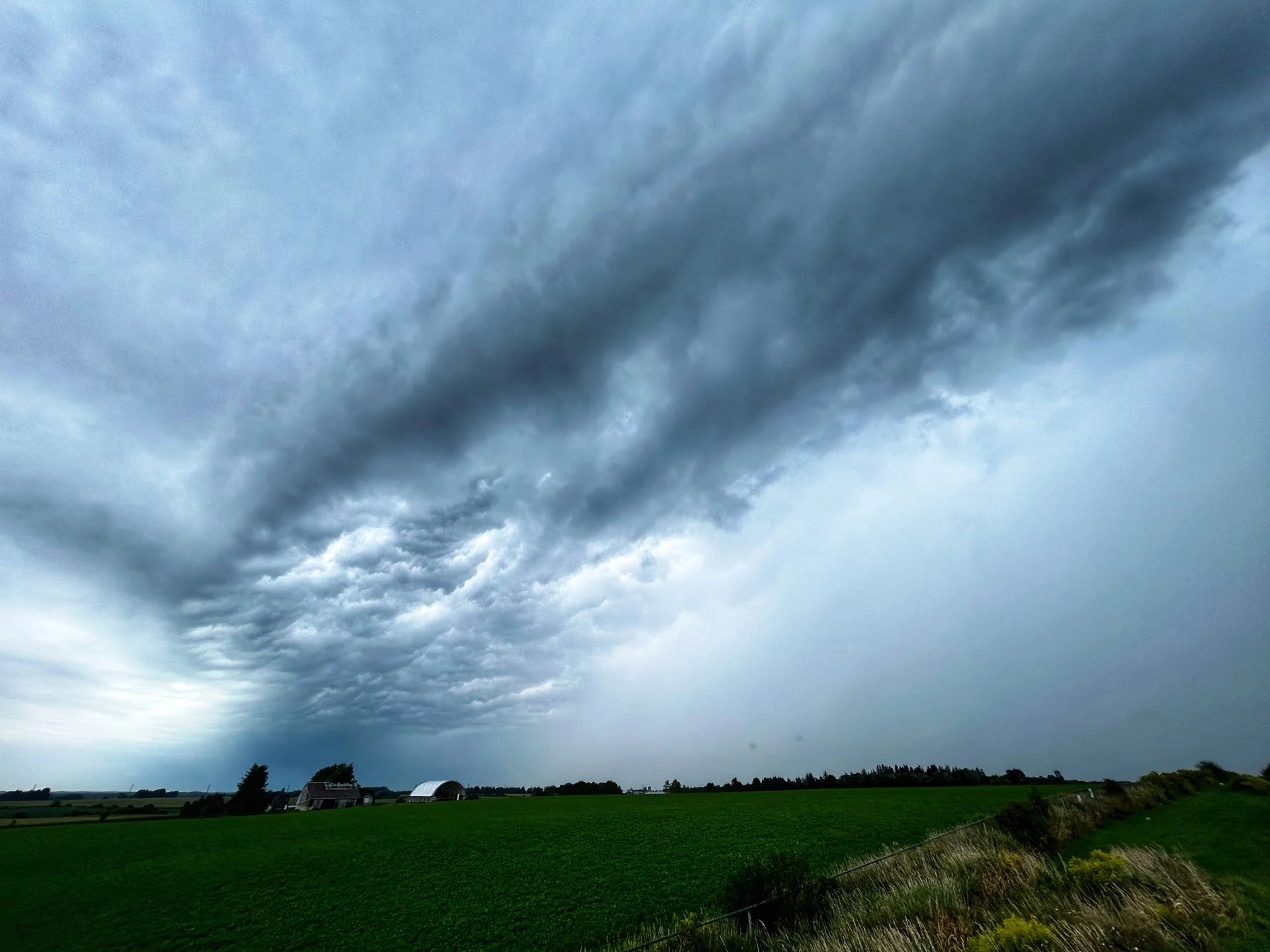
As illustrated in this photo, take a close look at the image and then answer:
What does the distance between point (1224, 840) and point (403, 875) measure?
42.2 metres

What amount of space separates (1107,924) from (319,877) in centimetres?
3569

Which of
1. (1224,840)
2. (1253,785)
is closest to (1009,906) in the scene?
(1224,840)

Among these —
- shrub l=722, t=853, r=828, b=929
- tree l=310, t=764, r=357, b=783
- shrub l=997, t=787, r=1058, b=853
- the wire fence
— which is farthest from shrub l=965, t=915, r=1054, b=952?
tree l=310, t=764, r=357, b=783

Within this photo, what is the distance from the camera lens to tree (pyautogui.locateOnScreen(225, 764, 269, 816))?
316ft

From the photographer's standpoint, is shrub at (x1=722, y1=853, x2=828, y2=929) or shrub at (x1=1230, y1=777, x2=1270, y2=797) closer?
shrub at (x1=722, y1=853, x2=828, y2=929)

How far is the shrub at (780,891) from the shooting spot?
16.5 metres

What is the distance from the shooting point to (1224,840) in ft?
85.9

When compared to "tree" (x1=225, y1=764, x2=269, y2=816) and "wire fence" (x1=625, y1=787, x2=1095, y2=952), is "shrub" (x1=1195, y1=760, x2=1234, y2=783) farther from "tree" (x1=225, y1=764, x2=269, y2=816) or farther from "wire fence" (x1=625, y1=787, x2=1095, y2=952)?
"tree" (x1=225, y1=764, x2=269, y2=816)

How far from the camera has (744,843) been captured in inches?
1442

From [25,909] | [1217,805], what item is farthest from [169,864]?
[1217,805]

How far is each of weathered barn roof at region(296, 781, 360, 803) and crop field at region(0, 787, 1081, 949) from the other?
2038 inches

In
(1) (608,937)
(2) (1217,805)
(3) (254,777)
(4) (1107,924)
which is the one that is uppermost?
(3) (254,777)

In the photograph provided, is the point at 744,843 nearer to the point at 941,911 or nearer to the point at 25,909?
the point at 941,911

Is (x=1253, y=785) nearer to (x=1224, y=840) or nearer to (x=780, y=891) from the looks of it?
(x=1224, y=840)
